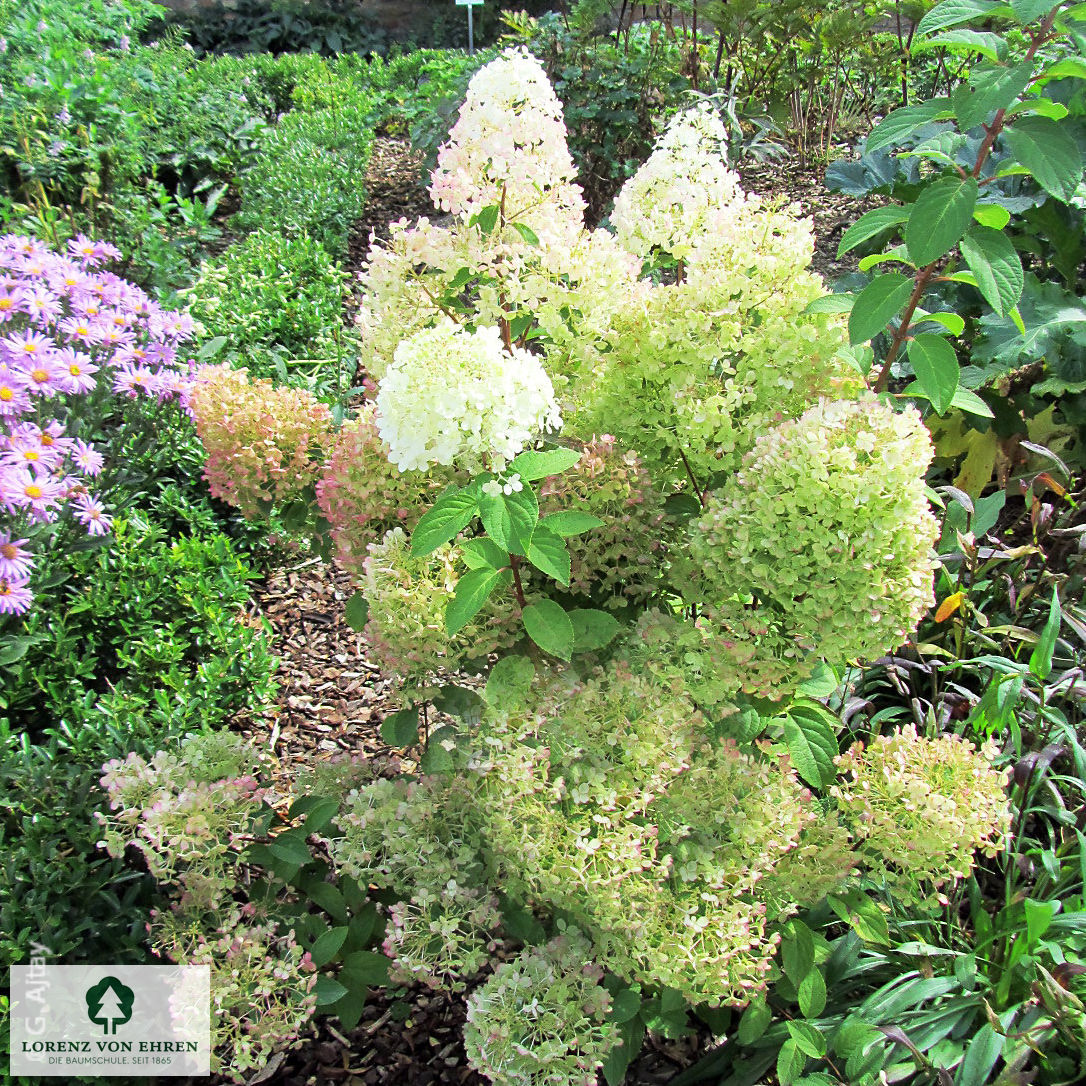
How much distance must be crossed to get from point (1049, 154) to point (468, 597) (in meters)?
1.25

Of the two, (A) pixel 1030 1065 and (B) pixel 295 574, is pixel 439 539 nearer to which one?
(A) pixel 1030 1065

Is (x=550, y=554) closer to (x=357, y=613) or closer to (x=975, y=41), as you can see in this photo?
(x=357, y=613)

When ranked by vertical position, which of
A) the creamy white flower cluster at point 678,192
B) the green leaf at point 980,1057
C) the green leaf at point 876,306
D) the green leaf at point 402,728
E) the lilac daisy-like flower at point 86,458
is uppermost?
the creamy white flower cluster at point 678,192

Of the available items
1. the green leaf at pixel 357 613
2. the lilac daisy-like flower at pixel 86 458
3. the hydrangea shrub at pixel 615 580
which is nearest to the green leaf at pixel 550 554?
the hydrangea shrub at pixel 615 580

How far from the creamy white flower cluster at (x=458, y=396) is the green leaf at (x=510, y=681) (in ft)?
1.25

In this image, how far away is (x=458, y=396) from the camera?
1246 millimetres

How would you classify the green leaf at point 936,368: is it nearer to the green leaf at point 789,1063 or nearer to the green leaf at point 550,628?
the green leaf at point 550,628

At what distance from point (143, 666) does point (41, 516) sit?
0.57 m

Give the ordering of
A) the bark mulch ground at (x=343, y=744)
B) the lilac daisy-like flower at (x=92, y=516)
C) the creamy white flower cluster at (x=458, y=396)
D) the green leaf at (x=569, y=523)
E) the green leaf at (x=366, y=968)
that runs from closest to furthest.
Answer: the creamy white flower cluster at (x=458, y=396)
the green leaf at (x=569, y=523)
the green leaf at (x=366, y=968)
the bark mulch ground at (x=343, y=744)
the lilac daisy-like flower at (x=92, y=516)

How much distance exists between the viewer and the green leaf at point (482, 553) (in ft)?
4.58

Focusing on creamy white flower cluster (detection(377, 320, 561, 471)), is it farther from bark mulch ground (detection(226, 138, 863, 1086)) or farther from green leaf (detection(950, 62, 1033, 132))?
green leaf (detection(950, 62, 1033, 132))

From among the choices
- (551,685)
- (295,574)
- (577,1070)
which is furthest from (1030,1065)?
(295,574)

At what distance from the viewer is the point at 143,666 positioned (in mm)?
2529

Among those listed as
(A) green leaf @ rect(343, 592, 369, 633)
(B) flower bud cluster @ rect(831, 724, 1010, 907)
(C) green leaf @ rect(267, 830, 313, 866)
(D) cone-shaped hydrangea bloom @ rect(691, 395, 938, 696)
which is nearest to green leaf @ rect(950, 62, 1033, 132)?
(D) cone-shaped hydrangea bloom @ rect(691, 395, 938, 696)
